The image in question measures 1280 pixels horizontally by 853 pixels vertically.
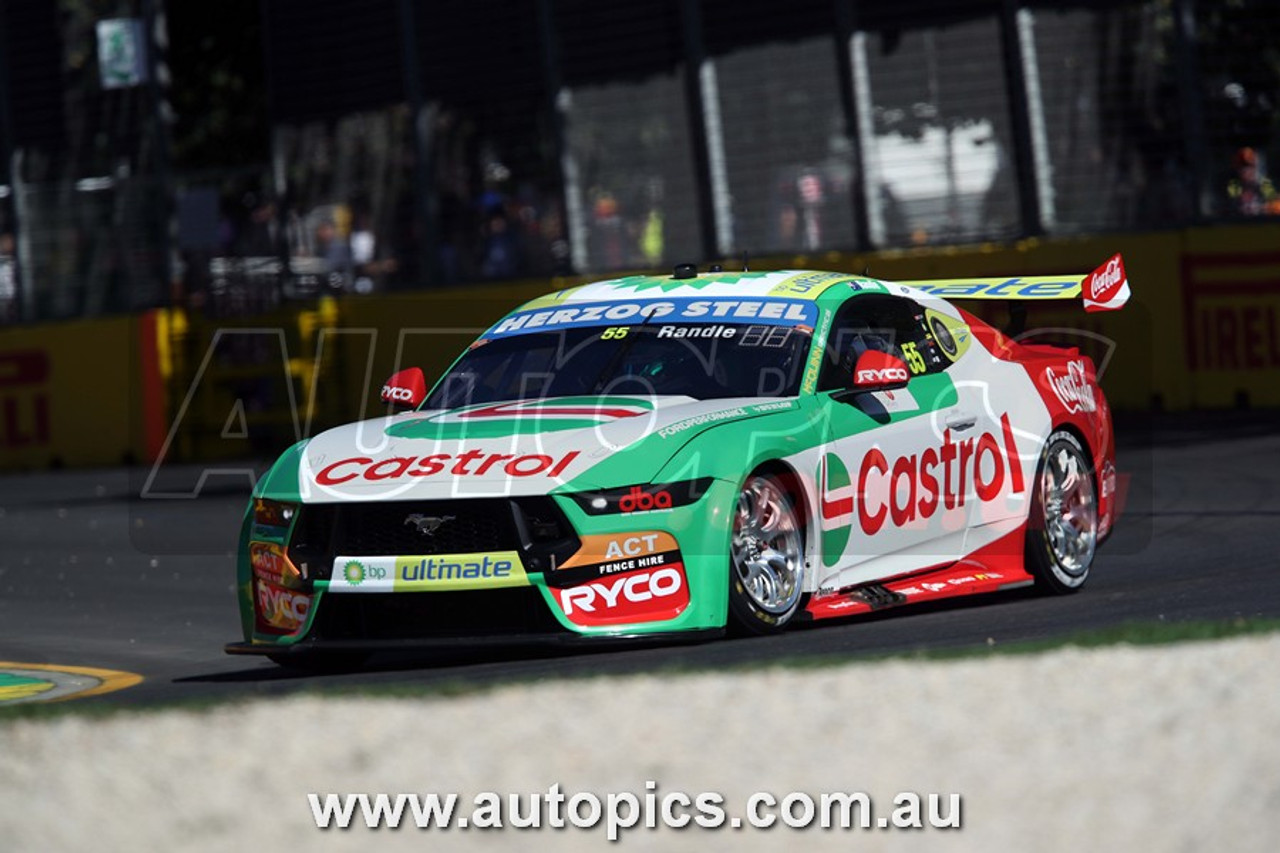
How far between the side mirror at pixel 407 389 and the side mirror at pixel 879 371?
190 centimetres

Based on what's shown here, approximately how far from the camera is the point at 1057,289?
415 inches

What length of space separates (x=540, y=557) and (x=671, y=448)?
0.64 m

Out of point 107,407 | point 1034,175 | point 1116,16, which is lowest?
point 107,407

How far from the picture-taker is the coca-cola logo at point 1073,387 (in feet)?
34.6

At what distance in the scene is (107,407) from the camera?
2327 centimetres

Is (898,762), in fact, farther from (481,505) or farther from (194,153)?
(194,153)

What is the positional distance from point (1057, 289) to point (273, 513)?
3847 millimetres

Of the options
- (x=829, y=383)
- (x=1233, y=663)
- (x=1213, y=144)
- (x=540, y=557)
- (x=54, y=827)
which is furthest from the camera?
(x=1213, y=144)

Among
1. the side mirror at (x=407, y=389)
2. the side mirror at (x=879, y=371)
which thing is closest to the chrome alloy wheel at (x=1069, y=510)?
the side mirror at (x=879, y=371)

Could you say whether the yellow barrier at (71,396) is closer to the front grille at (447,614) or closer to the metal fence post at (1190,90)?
the metal fence post at (1190,90)

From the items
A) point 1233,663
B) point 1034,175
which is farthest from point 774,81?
point 1233,663

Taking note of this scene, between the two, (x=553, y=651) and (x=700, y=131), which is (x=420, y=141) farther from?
(x=553, y=651)

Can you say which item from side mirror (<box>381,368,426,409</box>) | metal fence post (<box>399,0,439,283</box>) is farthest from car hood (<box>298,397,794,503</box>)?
metal fence post (<box>399,0,439,283</box>)

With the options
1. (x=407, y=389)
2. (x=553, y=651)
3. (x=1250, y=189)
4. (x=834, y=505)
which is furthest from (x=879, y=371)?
(x=1250, y=189)
